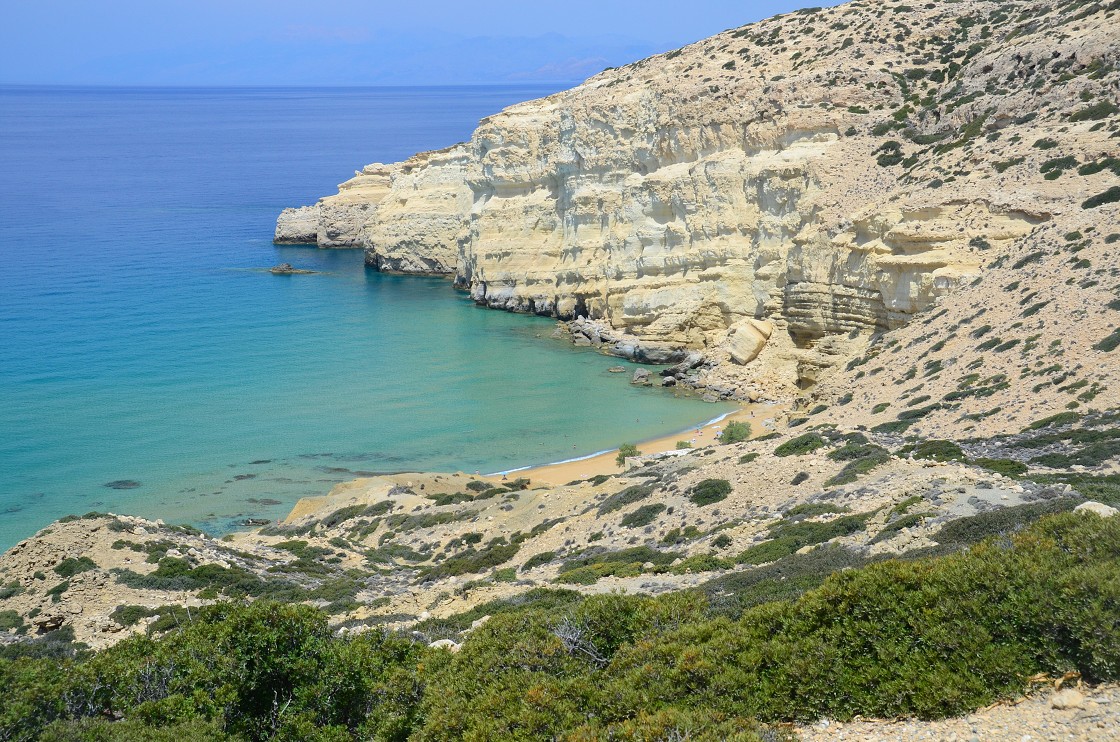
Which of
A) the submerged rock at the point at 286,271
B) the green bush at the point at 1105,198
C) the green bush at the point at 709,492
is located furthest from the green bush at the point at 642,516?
the submerged rock at the point at 286,271

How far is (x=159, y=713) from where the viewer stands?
38.6ft

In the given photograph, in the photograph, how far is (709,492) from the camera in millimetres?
24859

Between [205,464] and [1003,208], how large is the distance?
3158 cm

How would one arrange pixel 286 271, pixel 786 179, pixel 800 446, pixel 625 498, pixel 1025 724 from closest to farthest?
pixel 1025 724, pixel 625 498, pixel 800 446, pixel 786 179, pixel 286 271

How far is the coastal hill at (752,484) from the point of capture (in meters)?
10.6

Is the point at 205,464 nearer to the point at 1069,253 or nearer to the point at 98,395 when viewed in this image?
the point at 98,395

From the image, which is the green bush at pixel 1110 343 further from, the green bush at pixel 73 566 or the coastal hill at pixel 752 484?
the green bush at pixel 73 566

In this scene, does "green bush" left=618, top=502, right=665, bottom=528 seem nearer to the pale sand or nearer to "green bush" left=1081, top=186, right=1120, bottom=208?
the pale sand

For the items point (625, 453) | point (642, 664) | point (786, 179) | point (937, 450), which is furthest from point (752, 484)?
point (786, 179)

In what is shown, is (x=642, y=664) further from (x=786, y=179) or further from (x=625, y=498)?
(x=786, y=179)

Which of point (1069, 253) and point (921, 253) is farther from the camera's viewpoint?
point (921, 253)

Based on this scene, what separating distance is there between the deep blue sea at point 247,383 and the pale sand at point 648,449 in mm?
1348

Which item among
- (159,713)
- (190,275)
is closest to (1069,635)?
(159,713)

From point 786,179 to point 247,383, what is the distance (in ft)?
92.9
